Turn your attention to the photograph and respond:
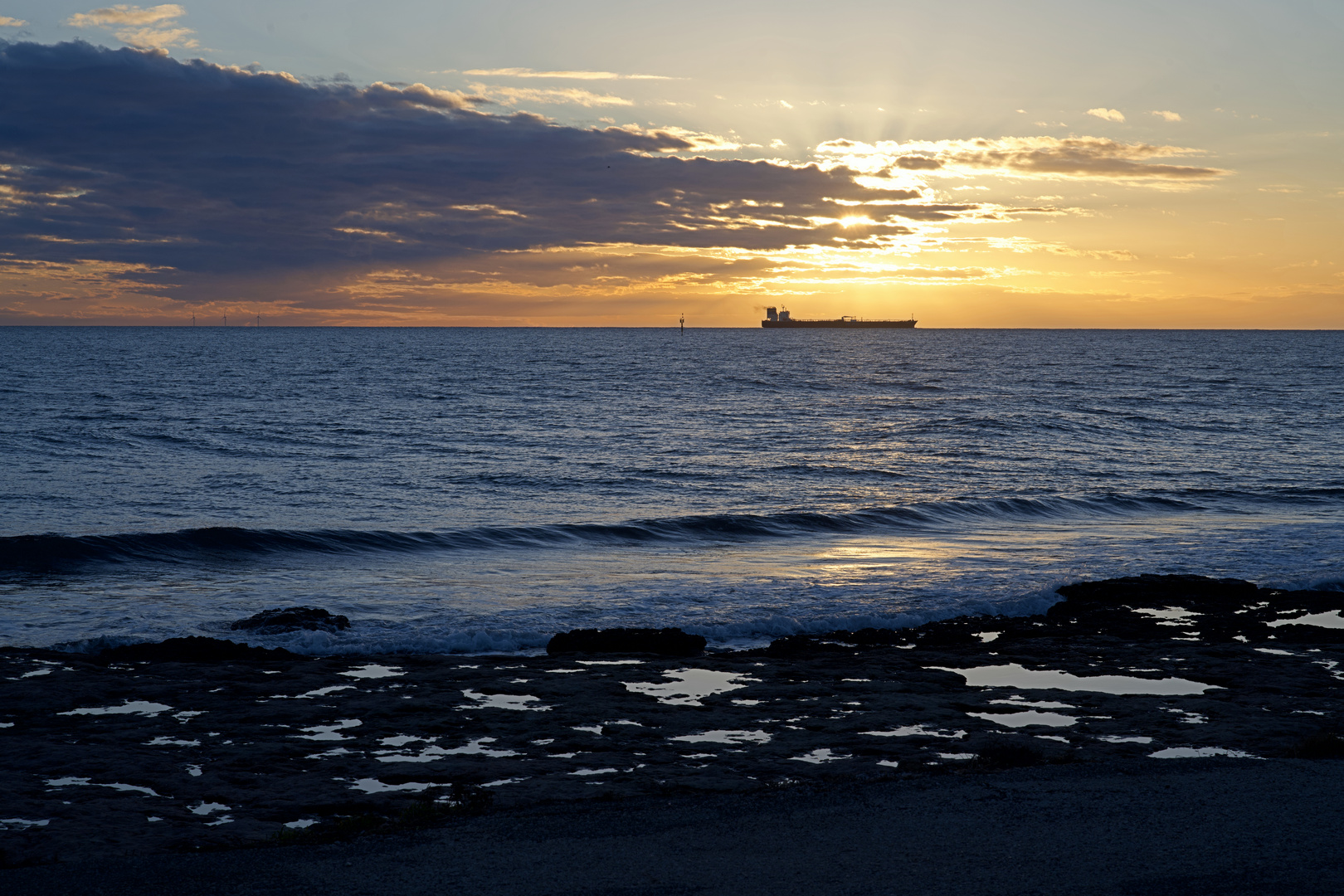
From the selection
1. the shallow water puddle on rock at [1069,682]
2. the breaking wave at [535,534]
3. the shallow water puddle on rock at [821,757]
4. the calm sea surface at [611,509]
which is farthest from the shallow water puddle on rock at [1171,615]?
the breaking wave at [535,534]

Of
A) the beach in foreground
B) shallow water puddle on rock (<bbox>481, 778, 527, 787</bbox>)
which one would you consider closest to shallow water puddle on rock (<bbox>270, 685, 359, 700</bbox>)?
shallow water puddle on rock (<bbox>481, 778, 527, 787</bbox>)

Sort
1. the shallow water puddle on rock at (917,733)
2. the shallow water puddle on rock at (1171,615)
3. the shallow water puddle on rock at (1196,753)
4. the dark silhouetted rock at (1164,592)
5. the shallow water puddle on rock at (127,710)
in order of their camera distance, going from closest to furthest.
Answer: the shallow water puddle on rock at (1196,753), the shallow water puddle on rock at (917,733), the shallow water puddle on rock at (127,710), the shallow water puddle on rock at (1171,615), the dark silhouetted rock at (1164,592)

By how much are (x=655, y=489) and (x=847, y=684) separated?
16.8 m

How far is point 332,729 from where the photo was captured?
8.36 metres

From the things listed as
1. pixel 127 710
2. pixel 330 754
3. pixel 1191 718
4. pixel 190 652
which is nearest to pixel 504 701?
pixel 330 754

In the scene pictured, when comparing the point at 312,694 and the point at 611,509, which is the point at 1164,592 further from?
the point at 611,509

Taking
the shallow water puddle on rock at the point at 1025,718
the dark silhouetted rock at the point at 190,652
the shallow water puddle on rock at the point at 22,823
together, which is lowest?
the dark silhouetted rock at the point at 190,652

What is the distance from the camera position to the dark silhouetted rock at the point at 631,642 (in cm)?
1163

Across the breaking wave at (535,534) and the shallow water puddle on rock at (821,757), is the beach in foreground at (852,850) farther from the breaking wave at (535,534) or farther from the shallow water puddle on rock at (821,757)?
the breaking wave at (535,534)

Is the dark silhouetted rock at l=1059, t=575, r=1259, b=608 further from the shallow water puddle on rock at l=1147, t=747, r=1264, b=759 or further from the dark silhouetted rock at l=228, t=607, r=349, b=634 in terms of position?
the dark silhouetted rock at l=228, t=607, r=349, b=634

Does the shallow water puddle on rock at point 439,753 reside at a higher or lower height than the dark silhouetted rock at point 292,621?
higher

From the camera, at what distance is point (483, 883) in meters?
5.37

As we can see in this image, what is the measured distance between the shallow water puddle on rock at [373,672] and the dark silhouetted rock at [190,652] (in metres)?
1.11

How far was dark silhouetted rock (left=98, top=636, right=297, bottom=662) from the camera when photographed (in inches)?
428
